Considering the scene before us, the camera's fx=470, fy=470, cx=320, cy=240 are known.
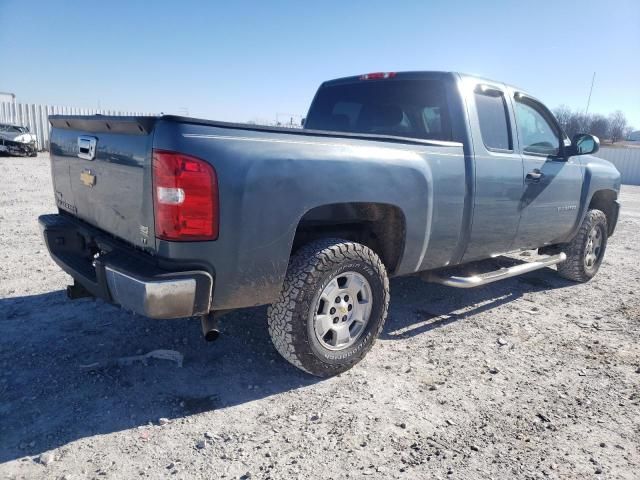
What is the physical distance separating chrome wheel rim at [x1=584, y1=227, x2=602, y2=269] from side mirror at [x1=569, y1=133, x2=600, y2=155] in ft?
3.74

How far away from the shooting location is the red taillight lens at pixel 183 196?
7.39ft

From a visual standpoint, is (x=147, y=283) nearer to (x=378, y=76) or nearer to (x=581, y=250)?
(x=378, y=76)

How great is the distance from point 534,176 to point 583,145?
1.04m

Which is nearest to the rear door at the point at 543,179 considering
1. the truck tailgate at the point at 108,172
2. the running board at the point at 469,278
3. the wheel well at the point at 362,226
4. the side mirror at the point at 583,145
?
the side mirror at the point at 583,145

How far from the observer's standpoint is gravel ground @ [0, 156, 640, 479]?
2.30 m

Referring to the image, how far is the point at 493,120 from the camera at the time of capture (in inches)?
160

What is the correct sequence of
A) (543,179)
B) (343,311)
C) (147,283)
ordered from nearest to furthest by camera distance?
(147,283) < (343,311) < (543,179)

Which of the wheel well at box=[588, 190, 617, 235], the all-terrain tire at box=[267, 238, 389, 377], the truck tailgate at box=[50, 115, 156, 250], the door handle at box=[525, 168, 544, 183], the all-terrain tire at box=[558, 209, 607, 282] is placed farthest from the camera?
the wheel well at box=[588, 190, 617, 235]

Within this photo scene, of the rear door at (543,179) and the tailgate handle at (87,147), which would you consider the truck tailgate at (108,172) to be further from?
the rear door at (543,179)

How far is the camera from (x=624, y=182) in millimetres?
27875

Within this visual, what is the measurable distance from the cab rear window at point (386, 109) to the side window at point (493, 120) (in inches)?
14.8

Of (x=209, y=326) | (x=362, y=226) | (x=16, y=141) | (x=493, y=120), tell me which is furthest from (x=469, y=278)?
(x=16, y=141)

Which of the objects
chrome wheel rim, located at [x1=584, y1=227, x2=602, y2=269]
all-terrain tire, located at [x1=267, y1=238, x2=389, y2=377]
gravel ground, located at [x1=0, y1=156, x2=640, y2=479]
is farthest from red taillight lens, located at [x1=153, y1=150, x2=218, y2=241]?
chrome wheel rim, located at [x1=584, y1=227, x2=602, y2=269]

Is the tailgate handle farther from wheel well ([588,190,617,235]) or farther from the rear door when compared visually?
wheel well ([588,190,617,235])
